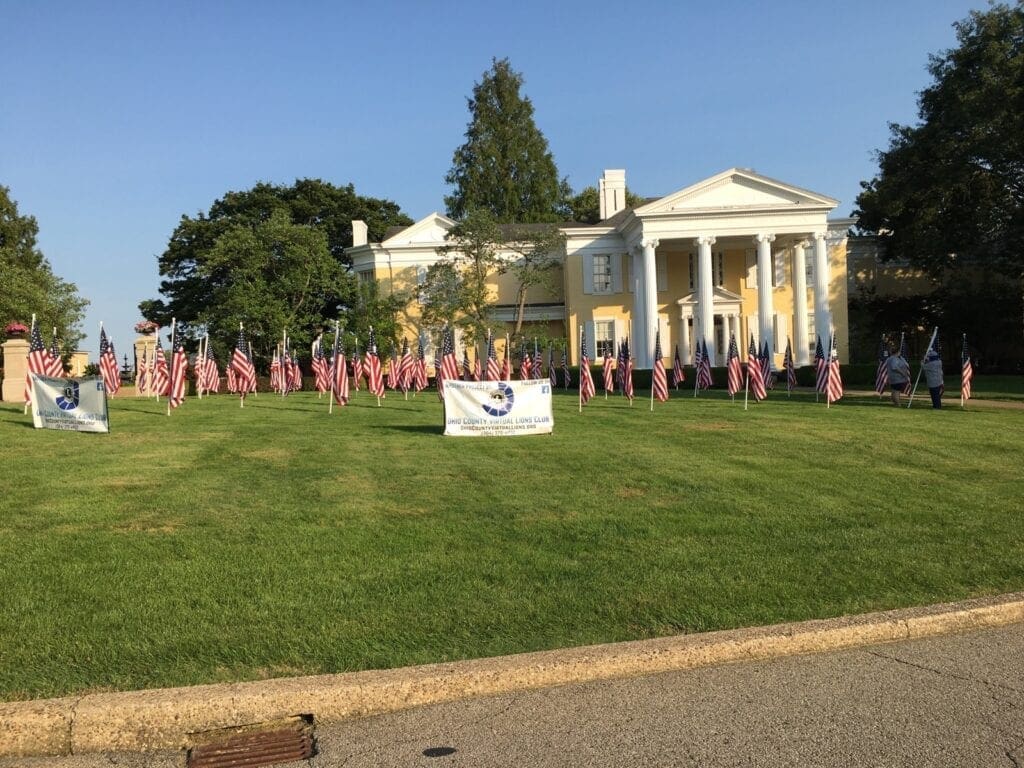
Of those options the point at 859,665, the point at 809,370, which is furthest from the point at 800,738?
the point at 809,370

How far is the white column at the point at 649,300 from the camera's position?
145 feet

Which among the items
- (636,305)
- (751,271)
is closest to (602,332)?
(636,305)

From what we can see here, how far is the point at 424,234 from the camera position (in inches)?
2021

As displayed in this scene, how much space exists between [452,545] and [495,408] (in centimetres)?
842

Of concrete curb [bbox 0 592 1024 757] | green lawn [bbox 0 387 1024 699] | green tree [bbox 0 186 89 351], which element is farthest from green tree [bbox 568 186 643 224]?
concrete curb [bbox 0 592 1024 757]

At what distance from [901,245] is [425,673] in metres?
47.8

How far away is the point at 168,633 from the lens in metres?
5.66

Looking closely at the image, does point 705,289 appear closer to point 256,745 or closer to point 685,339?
point 685,339

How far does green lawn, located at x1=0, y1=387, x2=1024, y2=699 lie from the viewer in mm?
5602

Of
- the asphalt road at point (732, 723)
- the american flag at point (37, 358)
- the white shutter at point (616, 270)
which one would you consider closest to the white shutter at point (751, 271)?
the white shutter at point (616, 270)

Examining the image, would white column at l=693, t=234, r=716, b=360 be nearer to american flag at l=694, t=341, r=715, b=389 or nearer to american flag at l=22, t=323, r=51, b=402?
american flag at l=694, t=341, r=715, b=389

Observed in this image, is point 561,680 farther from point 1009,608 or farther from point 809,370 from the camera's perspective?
point 809,370

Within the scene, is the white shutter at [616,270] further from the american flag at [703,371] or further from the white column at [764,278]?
the american flag at [703,371]

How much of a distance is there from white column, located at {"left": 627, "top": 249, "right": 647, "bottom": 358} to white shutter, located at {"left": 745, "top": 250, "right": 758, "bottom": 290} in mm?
6648
